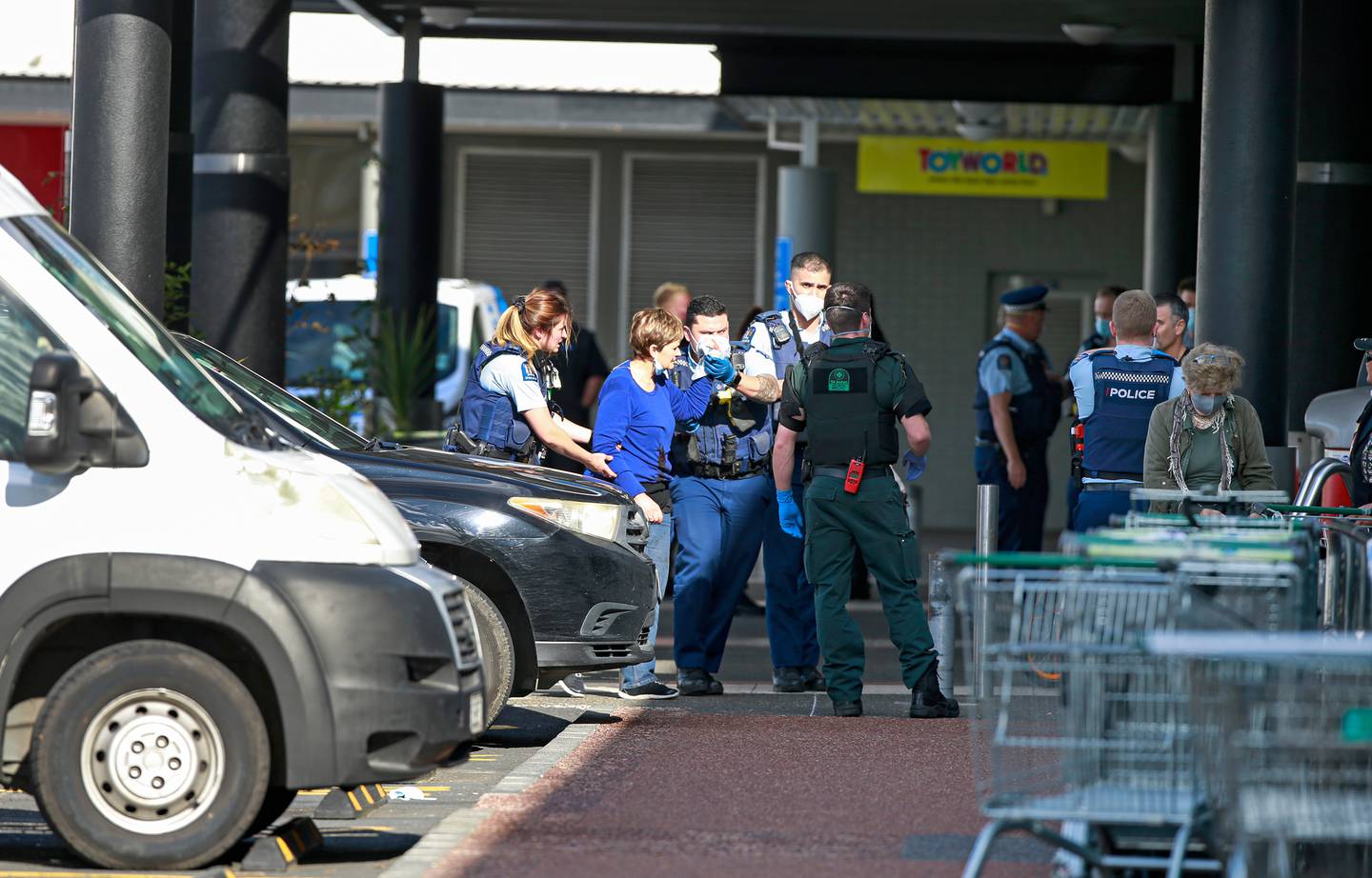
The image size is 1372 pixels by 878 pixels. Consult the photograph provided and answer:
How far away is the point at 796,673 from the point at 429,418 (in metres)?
5.96

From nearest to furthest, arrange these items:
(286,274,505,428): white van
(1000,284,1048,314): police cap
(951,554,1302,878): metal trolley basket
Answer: (951,554,1302,878): metal trolley basket, (1000,284,1048,314): police cap, (286,274,505,428): white van

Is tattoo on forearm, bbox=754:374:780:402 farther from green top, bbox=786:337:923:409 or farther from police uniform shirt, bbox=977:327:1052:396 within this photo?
police uniform shirt, bbox=977:327:1052:396

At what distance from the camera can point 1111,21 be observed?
16.7 meters

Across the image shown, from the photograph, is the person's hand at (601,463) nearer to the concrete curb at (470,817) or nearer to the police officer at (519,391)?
the police officer at (519,391)

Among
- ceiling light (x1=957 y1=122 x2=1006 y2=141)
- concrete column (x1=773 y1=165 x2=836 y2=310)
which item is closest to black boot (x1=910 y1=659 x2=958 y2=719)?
concrete column (x1=773 y1=165 x2=836 y2=310)

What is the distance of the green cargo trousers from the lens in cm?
942

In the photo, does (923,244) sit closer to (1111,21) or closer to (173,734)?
(1111,21)

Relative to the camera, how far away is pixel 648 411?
33.7 ft

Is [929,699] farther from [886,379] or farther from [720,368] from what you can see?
[720,368]

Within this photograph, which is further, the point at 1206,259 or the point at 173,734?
the point at 1206,259

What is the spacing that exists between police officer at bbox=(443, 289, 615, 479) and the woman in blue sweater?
0.12 m

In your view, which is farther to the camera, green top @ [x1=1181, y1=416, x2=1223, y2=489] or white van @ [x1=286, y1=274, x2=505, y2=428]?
white van @ [x1=286, y1=274, x2=505, y2=428]

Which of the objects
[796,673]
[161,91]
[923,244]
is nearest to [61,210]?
[161,91]

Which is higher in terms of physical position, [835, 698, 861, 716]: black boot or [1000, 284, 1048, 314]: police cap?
[1000, 284, 1048, 314]: police cap
